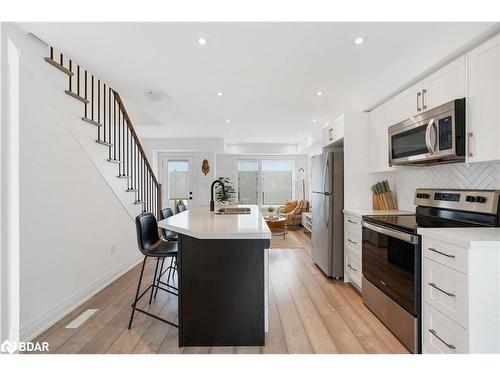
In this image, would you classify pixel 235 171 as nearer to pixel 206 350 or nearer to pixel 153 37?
pixel 153 37

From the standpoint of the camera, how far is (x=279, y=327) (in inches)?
87.4

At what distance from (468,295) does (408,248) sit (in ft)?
1.57

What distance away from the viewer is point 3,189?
1808 mm

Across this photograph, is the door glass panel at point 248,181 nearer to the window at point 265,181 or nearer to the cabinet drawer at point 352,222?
the window at point 265,181

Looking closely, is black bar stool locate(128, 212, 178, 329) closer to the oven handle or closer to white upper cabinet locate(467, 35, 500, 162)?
the oven handle

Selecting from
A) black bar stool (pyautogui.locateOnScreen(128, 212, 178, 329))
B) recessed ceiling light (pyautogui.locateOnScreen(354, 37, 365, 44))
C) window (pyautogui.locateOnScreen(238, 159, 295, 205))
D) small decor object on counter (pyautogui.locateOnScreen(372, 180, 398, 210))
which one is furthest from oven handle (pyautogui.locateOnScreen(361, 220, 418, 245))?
window (pyautogui.locateOnScreen(238, 159, 295, 205))

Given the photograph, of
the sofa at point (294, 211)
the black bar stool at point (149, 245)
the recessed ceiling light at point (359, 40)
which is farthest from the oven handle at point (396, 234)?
the sofa at point (294, 211)

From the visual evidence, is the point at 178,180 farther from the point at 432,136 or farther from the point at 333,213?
the point at 432,136

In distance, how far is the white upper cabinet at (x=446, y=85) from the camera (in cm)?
191

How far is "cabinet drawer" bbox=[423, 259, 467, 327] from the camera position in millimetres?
1495

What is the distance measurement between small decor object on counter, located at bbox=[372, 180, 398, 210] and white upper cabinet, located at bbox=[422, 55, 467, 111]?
1161 mm
